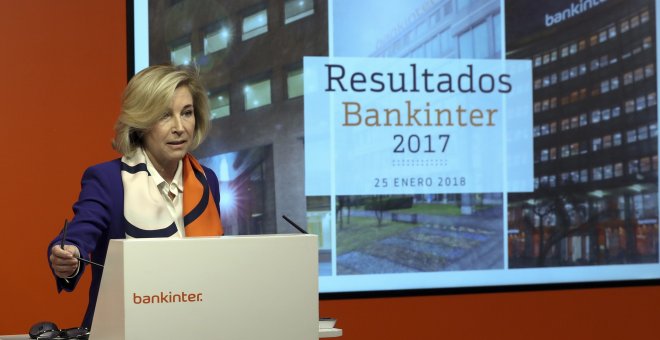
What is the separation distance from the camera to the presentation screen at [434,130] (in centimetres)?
377

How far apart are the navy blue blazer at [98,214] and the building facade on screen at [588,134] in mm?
2314

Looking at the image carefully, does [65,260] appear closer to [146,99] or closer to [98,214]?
[98,214]

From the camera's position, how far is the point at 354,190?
3.88m

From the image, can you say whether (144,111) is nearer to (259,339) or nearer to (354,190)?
(259,339)

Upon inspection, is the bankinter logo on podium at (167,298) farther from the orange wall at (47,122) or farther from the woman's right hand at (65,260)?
the orange wall at (47,122)

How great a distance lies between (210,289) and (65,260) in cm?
36

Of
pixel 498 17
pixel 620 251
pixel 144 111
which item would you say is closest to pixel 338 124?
pixel 498 17

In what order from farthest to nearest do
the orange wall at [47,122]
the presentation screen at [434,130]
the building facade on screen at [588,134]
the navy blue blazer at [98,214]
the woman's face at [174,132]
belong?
the building facade on screen at [588,134] < the presentation screen at [434,130] < the orange wall at [47,122] < the woman's face at [174,132] < the navy blue blazer at [98,214]

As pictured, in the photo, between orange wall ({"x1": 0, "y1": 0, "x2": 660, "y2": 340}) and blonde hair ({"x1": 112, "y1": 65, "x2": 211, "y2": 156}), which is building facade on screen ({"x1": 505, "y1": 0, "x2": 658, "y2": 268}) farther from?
blonde hair ({"x1": 112, "y1": 65, "x2": 211, "y2": 156})

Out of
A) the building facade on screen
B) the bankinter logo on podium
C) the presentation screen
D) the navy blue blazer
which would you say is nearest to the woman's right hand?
the navy blue blazer

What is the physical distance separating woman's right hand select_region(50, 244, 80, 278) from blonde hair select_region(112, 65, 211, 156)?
37 cm

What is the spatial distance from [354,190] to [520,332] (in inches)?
40.6

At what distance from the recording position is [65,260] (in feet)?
6.15

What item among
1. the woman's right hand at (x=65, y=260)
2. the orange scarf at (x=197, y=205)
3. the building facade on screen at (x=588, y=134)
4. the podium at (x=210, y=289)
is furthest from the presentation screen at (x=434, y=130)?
the podium at (x=210, y=289)
